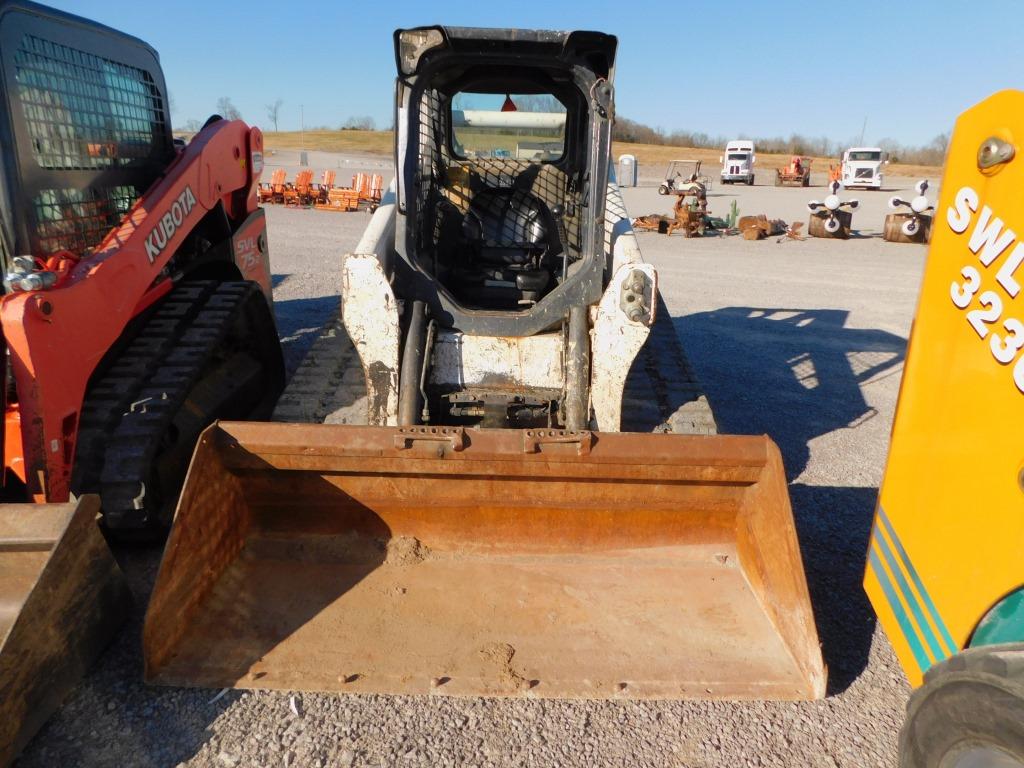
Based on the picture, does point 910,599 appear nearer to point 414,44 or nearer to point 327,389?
point 327,389

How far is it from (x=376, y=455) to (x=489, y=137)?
3.15m

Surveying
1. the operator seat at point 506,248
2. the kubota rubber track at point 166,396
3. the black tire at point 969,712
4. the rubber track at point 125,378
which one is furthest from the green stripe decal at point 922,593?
the rubber track at point 125,378

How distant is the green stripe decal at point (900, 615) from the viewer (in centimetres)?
203

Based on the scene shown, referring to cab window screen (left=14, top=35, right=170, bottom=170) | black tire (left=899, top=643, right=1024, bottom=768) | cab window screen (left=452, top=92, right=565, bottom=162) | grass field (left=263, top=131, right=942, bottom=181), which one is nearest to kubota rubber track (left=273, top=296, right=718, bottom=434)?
cab window screen (left=14, top=35, right=170, bottom=170)

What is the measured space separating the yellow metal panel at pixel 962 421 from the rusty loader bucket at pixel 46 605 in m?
2.64

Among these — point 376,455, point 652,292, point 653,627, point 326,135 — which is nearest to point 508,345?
point 652,292

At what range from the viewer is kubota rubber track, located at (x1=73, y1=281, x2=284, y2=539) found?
3018 mm

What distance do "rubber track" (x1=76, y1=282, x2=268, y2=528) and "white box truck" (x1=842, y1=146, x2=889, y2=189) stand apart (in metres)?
36.6

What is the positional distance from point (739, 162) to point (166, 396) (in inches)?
1446

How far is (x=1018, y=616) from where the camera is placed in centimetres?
168

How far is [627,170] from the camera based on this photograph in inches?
1105

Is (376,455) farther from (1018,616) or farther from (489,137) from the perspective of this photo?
(489,137)

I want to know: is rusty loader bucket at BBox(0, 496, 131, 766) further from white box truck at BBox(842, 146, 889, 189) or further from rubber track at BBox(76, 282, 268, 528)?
white box truck at BBox(842, 146, 889, 189)

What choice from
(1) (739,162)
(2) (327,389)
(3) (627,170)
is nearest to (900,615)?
(2) (327,389)
